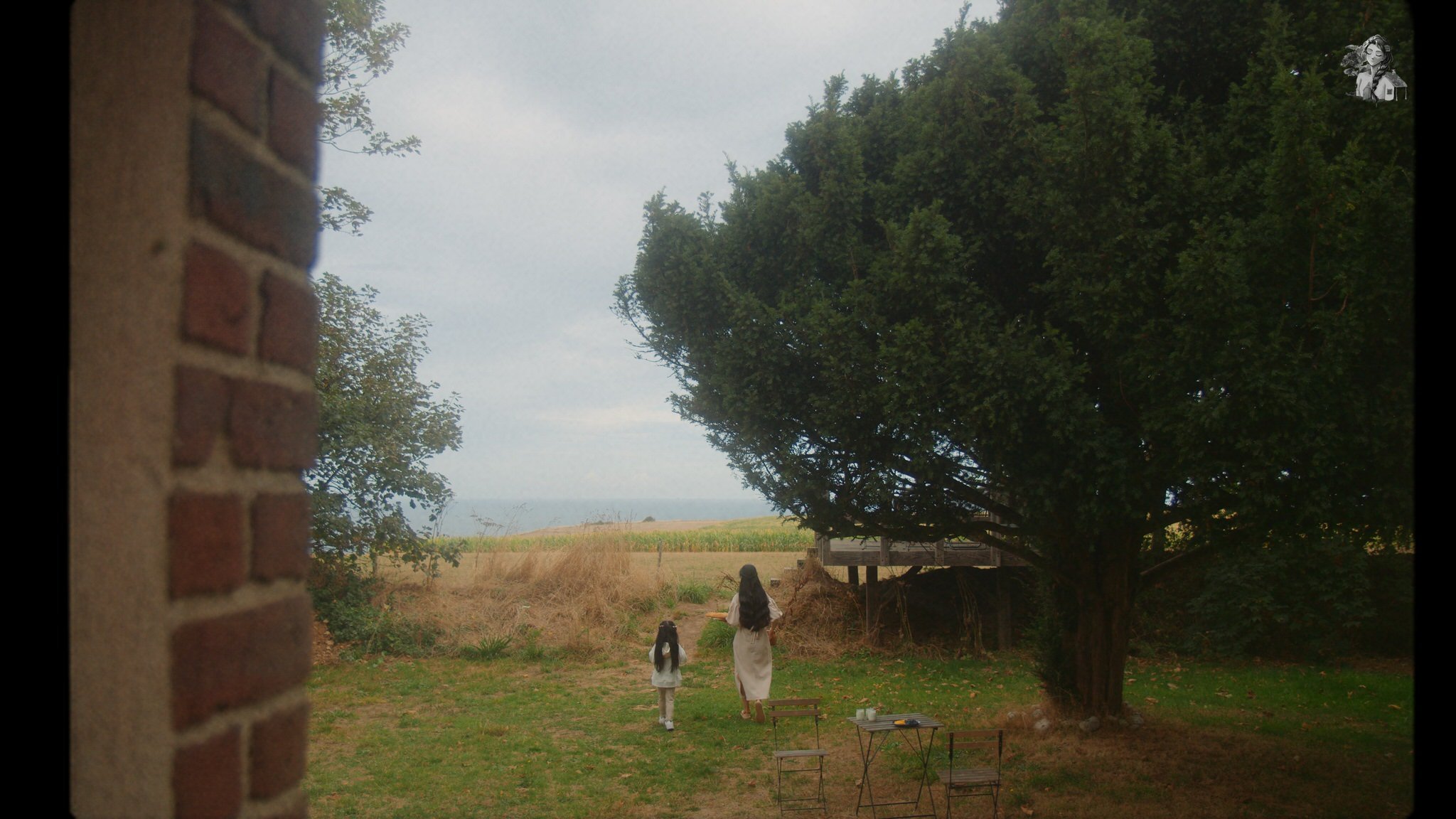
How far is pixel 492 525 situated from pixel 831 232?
1401 centimetres

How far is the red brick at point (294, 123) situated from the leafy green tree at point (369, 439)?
14.2 m

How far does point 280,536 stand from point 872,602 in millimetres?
16823

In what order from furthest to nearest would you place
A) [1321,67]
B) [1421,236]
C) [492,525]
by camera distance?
[492,525] → [1321,67] → [1421,236]

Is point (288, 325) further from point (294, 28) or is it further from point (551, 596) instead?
point (551, 596)

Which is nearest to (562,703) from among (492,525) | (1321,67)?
(492,525)

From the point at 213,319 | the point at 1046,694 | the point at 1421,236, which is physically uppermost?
the point at 1421,236

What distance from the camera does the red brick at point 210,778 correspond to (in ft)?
3.03

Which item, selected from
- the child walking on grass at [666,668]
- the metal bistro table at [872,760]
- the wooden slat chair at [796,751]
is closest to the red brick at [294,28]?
the metal bistro table at [872,760]

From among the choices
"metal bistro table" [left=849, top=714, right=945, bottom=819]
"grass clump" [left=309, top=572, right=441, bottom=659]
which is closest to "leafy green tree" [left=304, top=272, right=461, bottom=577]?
"grass clump" [left=309, top=572, right=441, bottom=659]

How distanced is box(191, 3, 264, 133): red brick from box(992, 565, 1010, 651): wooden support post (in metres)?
17.0

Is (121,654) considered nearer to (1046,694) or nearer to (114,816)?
(114,816)

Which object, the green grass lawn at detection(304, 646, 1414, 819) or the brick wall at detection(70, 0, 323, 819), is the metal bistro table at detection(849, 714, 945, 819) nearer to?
the green grass lawn at detection(304, 646, 1414, 819)

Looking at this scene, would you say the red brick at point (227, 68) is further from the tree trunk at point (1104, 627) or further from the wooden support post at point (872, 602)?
the wooden support post at point (872, 602)

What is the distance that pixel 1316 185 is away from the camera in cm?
609
